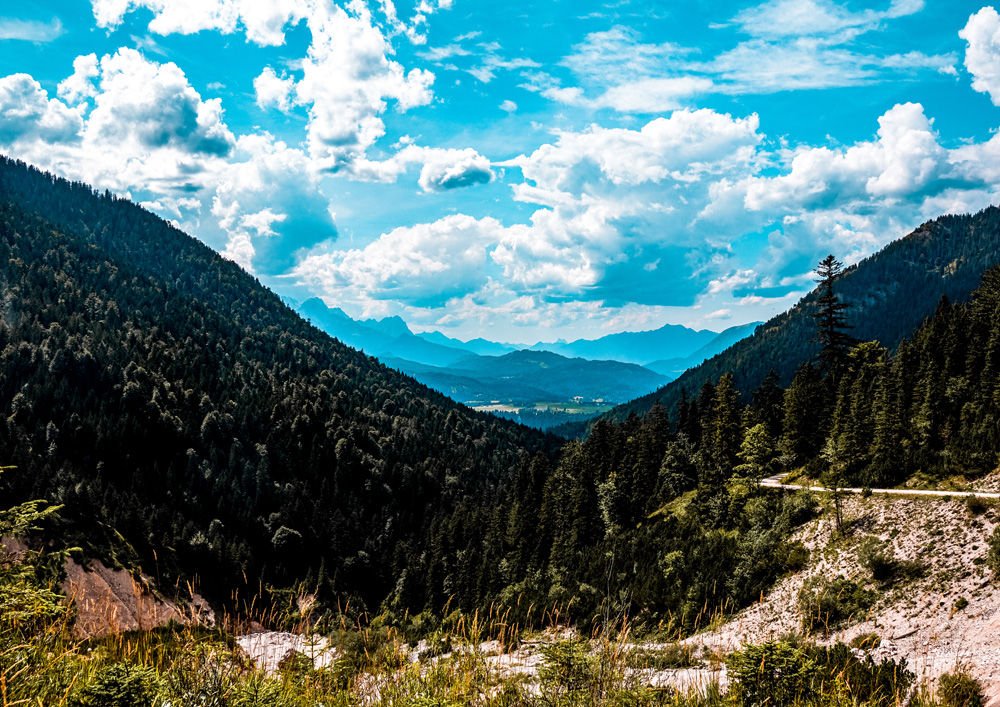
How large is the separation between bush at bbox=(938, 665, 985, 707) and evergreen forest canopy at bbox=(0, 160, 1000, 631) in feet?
17.9

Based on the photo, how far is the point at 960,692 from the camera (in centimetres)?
1206

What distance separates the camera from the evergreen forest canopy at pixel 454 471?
46156mm

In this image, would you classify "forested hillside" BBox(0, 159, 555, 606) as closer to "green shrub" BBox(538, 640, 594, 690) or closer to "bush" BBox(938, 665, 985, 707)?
"green shrub" BBox(538, 640, 594, 690)

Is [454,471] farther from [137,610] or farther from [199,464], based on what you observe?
[137,610]

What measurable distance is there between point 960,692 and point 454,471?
182595mm

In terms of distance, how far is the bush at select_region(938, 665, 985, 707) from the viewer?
466 inches

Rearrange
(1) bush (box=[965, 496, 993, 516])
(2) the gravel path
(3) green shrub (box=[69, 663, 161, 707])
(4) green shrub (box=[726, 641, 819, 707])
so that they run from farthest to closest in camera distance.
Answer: (2) the gravel path < (1) bush (box=[965, 496, 993, 516]) < (4) green shrub (box=[726, 641, 819, 707]) < (3) green shrub (box=[69, 663, 161, 707])

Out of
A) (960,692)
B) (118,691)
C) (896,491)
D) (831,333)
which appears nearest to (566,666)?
(118,691)

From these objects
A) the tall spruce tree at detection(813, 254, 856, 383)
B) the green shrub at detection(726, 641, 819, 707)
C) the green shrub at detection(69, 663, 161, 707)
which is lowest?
the green shrub at detection(726, 641, 819, 707)

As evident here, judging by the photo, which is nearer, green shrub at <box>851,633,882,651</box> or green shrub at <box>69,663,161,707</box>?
green shrub at <box>69,663,161,707</box>

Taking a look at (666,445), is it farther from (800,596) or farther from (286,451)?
(286,451)

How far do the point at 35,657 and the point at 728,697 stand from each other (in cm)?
1130

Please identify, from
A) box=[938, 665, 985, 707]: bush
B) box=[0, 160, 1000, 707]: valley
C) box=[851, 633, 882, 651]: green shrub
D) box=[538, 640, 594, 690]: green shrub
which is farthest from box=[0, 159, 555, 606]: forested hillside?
box=[938, 665, 985, 707]: bush

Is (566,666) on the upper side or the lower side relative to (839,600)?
upper
